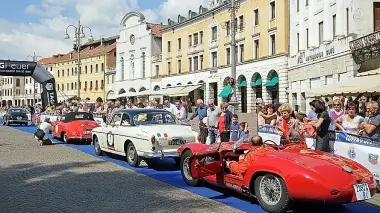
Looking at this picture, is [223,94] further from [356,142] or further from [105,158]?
[356,142]

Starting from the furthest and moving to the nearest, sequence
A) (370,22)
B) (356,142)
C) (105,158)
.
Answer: (370,22)
(105,158)
(356,142)

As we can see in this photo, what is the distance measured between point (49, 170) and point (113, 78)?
223ft

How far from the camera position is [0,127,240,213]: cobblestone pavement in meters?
7.79

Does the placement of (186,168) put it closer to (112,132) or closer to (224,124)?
(224,124)

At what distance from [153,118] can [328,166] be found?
7.00m

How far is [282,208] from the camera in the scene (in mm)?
7156

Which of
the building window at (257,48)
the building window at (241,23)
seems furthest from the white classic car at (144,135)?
the building window at (241,23)

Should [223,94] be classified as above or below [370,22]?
below

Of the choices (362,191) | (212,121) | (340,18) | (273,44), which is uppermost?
(273,44)

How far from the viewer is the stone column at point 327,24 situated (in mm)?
31311

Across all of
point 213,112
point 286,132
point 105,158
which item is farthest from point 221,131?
point 105,158

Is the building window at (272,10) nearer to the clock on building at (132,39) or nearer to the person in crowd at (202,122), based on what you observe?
the person in crowd at (202,122)

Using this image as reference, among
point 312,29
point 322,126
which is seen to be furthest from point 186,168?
point 312,29

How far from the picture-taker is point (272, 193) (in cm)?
738
